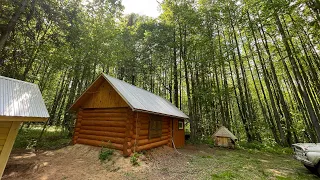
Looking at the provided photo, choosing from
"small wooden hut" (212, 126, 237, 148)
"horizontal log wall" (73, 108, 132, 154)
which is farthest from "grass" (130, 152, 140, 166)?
"small wooden hut" (212, 126, 237, 148)

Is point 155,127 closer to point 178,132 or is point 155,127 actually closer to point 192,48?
point 178,132

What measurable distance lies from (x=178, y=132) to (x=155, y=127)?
3953 millimetres

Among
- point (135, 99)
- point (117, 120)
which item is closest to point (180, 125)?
point (135, 99)

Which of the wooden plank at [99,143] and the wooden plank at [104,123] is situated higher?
the wooden plank at [104,123]

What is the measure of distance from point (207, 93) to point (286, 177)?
34.5 feet

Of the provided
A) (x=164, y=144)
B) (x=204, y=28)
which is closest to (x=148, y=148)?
(x=164, y=144)

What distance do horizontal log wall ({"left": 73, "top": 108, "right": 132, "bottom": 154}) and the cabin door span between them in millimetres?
5323

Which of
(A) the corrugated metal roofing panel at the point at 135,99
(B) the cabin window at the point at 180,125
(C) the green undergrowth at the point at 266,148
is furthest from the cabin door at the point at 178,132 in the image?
(C) the green undergrowth at the point at 266,148

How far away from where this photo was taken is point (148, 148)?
9.28 meters

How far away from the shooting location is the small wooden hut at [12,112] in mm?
4520

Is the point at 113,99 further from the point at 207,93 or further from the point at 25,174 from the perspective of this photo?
the point at 207,93

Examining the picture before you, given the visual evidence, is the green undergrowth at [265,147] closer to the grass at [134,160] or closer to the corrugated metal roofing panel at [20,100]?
the grass at [134,160]

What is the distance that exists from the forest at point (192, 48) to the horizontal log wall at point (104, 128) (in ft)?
18.6

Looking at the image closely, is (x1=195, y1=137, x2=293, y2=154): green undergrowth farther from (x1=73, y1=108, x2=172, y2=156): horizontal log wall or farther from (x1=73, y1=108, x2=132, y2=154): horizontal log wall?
(x1=73, y1=108, x2=132, y2=154): horizontal log wall
